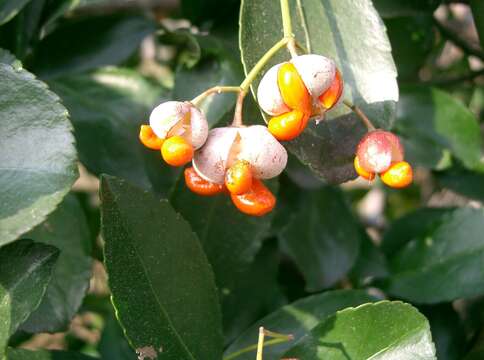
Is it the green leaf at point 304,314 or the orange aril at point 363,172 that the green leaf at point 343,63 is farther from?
the green leaf at point 304,314

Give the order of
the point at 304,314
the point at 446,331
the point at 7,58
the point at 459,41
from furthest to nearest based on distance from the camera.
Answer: the point at 459,41 < the point at 446,331 < the point at 304,314 < the point at 7,58

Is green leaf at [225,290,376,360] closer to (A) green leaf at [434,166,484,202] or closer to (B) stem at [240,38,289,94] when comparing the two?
(B) stem at [240,38,289,94]

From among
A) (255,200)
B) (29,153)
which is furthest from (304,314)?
(29,153)

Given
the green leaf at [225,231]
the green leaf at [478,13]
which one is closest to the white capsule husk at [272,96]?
the green leaf at [225,231]

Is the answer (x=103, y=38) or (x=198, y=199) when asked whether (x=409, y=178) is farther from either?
(x=103, y=38)

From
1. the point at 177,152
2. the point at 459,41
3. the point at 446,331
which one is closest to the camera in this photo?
the point at 177,152

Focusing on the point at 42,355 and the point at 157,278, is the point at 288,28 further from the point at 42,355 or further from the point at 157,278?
the point at 42,355
